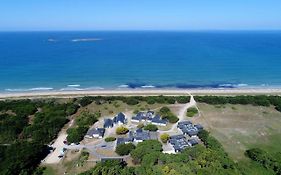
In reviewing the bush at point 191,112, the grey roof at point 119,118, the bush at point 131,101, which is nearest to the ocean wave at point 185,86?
the bush at point 131,101

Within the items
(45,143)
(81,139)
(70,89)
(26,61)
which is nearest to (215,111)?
(81,139)

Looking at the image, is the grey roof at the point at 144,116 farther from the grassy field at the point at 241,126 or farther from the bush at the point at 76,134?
the bush at the point at 76,134

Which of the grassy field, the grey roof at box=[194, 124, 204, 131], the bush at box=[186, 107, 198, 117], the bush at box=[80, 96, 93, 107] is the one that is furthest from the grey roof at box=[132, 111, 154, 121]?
the bush at box=[80, 96, 93, 107]

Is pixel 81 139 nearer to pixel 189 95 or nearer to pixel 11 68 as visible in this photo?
pixel 189 95

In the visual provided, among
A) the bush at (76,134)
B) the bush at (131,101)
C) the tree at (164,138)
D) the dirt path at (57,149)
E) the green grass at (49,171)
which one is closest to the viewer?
the green grass at (49,171)

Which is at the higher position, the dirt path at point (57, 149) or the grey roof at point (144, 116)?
the grey roof at point (144, 116)

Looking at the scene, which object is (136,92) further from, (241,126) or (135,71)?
(241,126)
